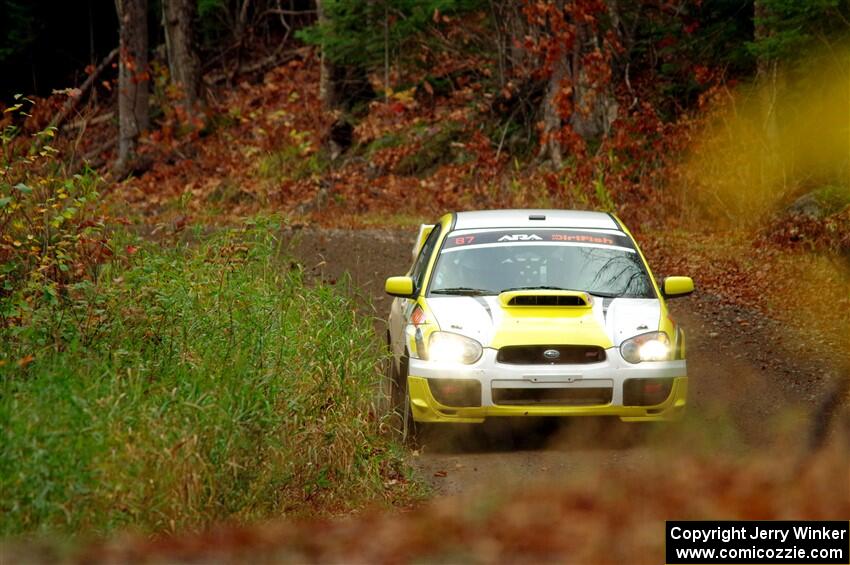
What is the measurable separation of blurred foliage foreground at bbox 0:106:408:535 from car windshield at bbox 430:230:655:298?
1.01m

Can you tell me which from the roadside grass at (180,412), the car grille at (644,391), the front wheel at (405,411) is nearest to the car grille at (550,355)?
the car grille at (644,391)

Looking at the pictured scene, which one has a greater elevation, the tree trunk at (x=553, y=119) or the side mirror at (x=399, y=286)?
the tree trunk at (x=553, y=119)

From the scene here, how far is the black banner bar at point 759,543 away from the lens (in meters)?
5.71

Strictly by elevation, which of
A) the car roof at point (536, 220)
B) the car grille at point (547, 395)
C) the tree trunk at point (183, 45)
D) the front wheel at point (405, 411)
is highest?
the tree trunk at point (183, 45)

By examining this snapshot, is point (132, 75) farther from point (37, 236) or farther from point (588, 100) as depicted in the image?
point (37, 236)

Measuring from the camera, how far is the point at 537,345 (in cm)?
943

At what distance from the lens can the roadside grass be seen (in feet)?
22.8

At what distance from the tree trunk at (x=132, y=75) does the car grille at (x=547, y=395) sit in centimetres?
2345

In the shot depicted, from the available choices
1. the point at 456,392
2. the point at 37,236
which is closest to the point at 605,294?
the point at 456,392

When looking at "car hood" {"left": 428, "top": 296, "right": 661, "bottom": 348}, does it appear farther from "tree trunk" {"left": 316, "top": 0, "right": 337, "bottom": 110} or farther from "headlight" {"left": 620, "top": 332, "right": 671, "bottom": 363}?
"tree trunk" {"left": 316, "top": 0, "right": 337, "bottom": 110}

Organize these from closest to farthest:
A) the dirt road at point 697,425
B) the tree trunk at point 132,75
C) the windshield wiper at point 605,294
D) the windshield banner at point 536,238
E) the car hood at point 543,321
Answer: the dirt road at point 697,425 → the car hood at point 543,321 → the windshield wiper at point 605,294 → the windshield banner at point 536,238 → the tree trunk at point 132,75

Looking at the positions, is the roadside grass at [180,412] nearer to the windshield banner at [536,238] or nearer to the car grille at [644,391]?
the windshield banner at [536,238]

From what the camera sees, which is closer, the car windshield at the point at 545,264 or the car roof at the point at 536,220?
the car windshield at the point at 545,264

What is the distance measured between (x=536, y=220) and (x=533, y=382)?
7.48 ft
